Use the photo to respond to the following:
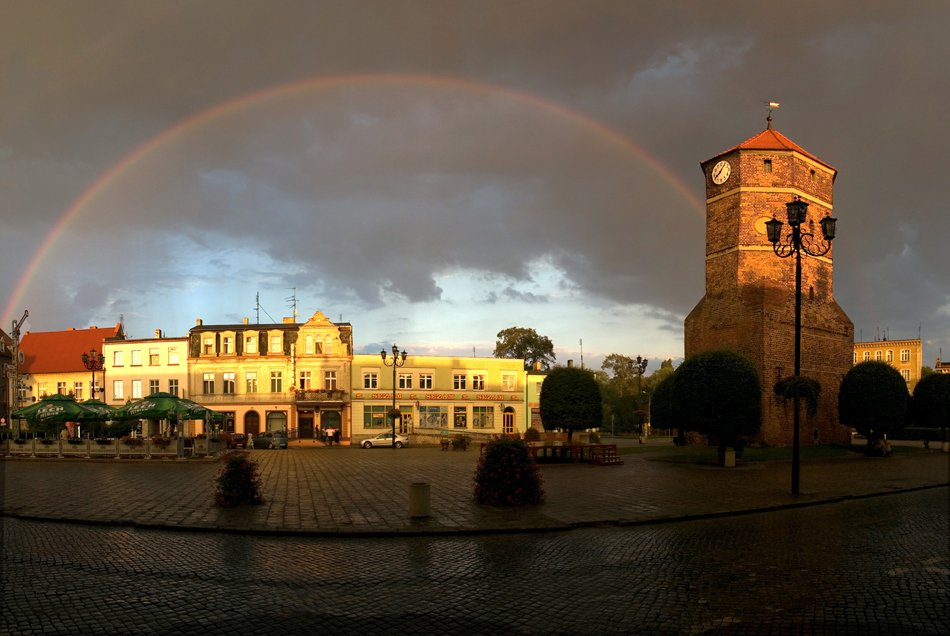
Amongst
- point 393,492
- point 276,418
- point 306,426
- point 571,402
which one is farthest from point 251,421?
point 393,492

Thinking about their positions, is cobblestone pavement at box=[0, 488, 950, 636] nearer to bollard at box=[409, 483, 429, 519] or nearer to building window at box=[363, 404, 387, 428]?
bollard at box=[409, 483, 429, 519]

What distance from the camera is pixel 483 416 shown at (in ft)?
200

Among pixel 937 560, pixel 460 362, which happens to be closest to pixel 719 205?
pixel 460 362

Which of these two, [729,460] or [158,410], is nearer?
[729,460]

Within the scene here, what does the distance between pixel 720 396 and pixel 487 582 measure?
77.7 ft

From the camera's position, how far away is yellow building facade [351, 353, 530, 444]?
191 feet

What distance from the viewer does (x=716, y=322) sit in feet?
147

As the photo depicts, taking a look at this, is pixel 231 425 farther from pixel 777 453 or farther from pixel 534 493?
pixel 534 493

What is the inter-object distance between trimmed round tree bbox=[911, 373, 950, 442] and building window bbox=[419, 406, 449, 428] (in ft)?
117

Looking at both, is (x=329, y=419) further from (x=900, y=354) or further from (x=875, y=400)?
(x=900, y=354)

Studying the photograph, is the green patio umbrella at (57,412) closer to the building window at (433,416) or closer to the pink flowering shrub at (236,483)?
the pink flowering shrub at (236,483)

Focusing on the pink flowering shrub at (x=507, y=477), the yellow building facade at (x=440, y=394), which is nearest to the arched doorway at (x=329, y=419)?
the yellow building facade at (x=440, y=394)

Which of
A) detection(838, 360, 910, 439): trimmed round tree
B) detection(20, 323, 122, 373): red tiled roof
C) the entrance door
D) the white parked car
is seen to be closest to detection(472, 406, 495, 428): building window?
the white parked car

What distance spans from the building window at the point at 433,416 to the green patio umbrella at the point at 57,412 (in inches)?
1224
